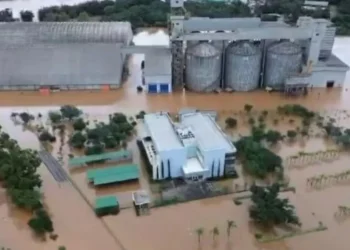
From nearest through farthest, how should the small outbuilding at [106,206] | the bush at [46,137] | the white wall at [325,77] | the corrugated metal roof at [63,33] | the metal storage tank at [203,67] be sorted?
the small outbuilding at [106,206] < the bush at [46,137] < the metal storage tank at [203,67] < the white wall at [325,77] < the corrugated metal roof at [63,33]

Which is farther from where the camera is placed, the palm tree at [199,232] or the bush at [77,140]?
the bush at [77,140]

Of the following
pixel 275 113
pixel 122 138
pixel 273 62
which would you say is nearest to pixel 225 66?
pixel 273 62

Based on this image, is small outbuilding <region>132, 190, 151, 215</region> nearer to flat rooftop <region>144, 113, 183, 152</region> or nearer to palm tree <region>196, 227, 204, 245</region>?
flat rooftop <region>144, 113, 183, 152</region>

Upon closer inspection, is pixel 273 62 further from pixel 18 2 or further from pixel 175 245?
pixel 18 2

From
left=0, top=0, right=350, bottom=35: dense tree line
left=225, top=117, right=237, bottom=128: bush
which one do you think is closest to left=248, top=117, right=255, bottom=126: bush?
left=225, top=117, right=237, bottom=128: bush

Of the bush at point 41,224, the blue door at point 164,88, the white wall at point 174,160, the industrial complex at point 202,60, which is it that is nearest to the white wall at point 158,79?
the industrial complex at point 202,60

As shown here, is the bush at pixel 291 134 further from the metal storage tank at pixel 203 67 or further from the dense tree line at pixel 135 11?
the dense tree line at pixel 135 11

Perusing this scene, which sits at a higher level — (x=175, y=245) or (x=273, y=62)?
(x=273, y=62)

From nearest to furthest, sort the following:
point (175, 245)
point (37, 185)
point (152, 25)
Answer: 1. point (175, 245)
2. point (37, 185)
3. point (152, 25)
